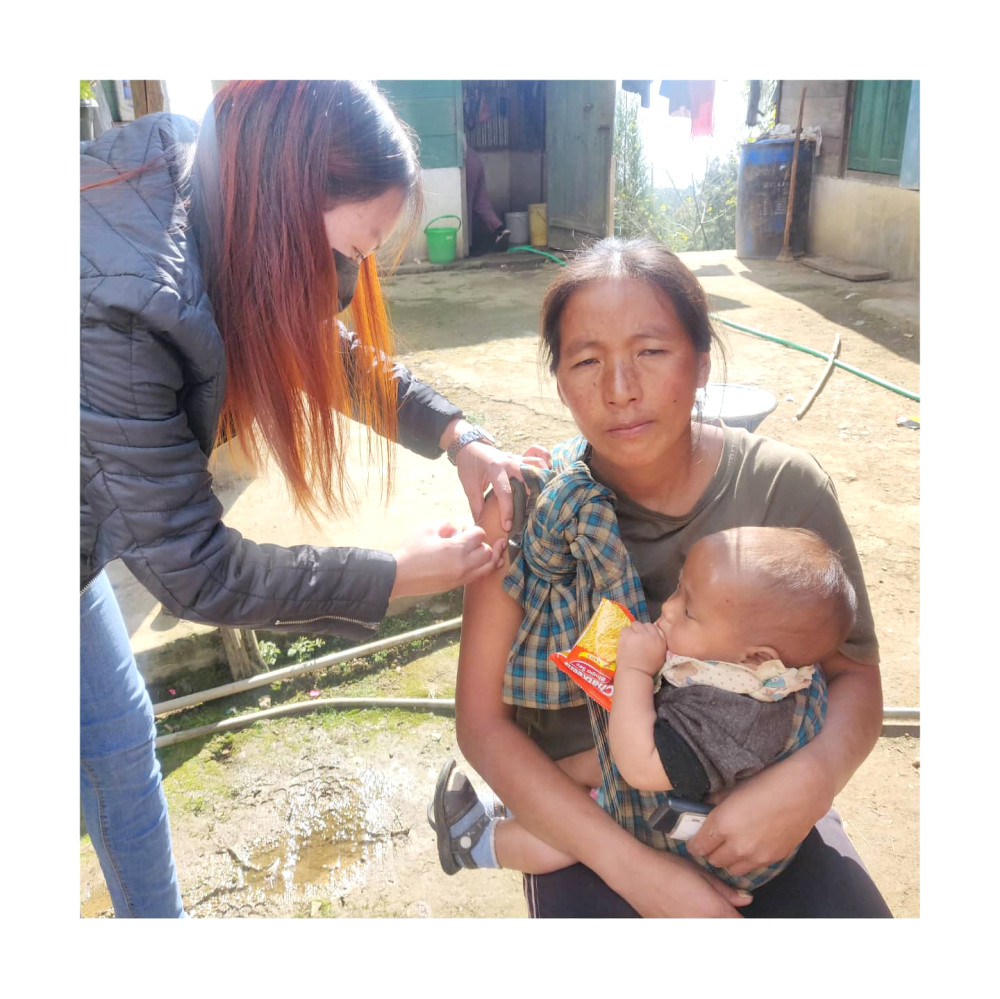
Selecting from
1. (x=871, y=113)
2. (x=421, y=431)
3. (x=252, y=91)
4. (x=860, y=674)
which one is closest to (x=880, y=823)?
(x=860, y=674)

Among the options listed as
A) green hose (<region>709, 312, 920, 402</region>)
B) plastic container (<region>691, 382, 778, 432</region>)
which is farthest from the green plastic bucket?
plastic container (<region>691, 382, 778, 432</region>)

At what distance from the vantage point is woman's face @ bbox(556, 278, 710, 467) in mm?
1240

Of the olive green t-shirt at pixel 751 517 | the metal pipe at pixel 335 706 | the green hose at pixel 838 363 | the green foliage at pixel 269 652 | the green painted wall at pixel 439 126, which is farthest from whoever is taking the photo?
the green painted wall at pixel 439 126

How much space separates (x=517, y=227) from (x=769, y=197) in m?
2.86

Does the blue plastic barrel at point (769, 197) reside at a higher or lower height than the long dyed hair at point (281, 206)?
higher

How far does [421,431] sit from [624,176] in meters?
1.26

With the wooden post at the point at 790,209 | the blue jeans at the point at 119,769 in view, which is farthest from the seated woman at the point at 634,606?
the wooden post at the point at 790,209

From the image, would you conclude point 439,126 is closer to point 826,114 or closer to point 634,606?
point 826,114

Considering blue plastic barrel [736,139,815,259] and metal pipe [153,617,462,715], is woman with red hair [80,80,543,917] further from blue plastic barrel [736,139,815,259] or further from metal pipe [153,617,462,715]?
blue plastic barrel [736,139,815,259]

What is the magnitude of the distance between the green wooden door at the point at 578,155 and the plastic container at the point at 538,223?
0.09 metres

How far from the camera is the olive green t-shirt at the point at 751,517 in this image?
1321 millimetres

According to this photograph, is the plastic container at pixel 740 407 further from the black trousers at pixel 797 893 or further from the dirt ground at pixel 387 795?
the black trousers at pixel 797 893
